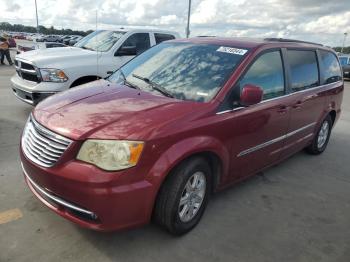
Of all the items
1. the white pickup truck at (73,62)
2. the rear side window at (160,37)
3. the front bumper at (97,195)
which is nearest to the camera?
the front bumper at (97,195)

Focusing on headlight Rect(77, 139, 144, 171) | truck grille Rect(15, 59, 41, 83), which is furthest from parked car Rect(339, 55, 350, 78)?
headlight Rect(77, 139, 144, 171)

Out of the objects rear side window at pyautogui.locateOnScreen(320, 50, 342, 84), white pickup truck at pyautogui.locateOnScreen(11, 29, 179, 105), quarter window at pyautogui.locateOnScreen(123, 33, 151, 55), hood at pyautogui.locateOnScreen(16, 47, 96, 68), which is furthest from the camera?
quarter window at pyautogui.locateOnScreen(123, 33, 151, 55)

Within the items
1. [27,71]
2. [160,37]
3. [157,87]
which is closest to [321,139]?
[157,87]

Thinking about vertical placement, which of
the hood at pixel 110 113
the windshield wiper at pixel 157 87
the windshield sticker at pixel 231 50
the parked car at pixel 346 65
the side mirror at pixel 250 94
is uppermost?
the windshield sticker at pixel 231 50

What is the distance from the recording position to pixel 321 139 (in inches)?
237

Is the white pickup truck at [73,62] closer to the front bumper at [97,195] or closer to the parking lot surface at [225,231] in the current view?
the parking lot surface at [225,231]

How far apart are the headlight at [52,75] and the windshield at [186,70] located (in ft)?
8.20

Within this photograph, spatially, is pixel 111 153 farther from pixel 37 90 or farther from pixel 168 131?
pixel 37 90

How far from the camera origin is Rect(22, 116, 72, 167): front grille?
284 centimetres

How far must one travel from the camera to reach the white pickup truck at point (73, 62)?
21.7ft

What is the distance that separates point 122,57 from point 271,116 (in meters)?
4.59

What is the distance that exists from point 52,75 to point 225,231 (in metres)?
4.60

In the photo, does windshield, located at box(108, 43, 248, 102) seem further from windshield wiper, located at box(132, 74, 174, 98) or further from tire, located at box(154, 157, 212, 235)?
tire, located at box(154, 157, 212, 235)

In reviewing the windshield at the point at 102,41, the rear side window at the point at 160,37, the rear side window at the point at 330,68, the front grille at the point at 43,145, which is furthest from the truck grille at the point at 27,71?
the rear side window at the point at 330,68
